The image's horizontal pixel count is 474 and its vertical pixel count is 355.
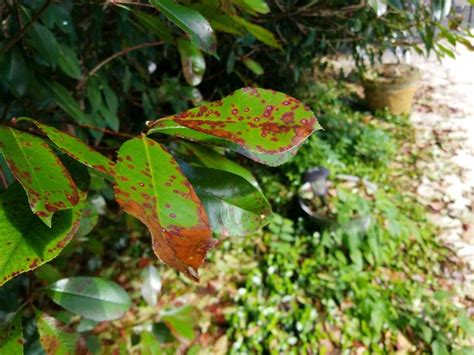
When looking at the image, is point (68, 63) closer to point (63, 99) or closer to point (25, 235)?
point (63, 99)

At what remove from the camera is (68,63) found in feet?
3.02

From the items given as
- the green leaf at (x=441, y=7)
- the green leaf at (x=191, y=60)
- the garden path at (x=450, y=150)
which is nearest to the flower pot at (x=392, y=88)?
the garden path at (x=450, y=150)

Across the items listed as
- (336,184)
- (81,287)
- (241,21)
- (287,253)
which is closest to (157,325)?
(81,287)

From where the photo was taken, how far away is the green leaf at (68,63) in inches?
35.8

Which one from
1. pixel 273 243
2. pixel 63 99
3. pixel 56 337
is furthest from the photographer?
pixel 273 243

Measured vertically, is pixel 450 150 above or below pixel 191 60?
below

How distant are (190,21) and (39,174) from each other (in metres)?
0.27

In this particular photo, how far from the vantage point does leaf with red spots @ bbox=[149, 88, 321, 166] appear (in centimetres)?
31

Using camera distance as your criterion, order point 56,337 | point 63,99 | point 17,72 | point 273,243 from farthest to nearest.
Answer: point 273,243
point 63,99
point 17,72
point 56,337

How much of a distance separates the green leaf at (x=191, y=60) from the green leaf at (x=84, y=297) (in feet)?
1.54

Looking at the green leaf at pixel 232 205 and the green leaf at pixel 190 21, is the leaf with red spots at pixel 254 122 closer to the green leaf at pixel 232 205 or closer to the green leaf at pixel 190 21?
the green leaf at pixel 232 205

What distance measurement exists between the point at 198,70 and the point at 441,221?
6.84 feet

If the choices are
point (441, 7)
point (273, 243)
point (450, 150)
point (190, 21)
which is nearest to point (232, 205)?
point (190, 21)

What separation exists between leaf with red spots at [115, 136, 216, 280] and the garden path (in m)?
1.61
